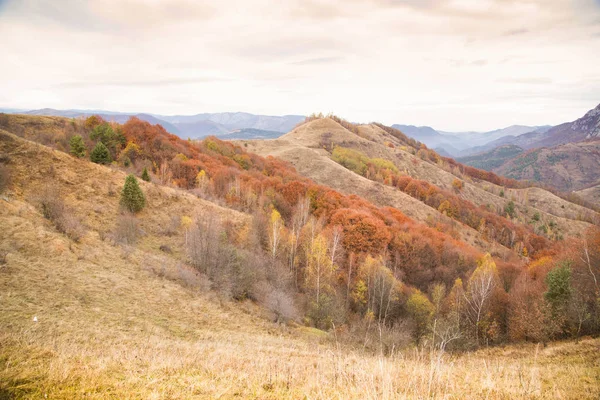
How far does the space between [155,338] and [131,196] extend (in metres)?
23.0

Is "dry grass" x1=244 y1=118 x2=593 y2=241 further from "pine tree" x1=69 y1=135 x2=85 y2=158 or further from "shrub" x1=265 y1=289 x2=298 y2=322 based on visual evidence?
"pine tree" x1=69 y1=135 x2=85 y2=158

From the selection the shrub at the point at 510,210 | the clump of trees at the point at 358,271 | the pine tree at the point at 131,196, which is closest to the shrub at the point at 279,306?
the clump of trees at the point at 358,271

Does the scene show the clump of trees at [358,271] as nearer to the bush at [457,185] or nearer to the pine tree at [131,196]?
the pine tree at [131,196]

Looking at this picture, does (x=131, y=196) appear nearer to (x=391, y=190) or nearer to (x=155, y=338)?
(x=155, y=338)

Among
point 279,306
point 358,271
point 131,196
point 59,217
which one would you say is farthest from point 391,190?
point 59,217

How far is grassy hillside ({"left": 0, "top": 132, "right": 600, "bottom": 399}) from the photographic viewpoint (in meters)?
5.59

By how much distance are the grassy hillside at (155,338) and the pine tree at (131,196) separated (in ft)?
4.07

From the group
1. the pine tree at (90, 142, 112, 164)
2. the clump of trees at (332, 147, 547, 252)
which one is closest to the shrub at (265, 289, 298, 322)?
the pine tree at (90, 142, 112, 164)

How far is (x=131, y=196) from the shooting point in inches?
1227

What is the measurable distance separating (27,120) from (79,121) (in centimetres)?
902

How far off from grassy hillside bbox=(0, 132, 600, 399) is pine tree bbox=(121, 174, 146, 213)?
124 centimetres

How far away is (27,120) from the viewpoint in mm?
57719

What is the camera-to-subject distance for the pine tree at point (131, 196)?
30969 mm

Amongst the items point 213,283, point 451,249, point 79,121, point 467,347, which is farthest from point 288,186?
point 79,121
